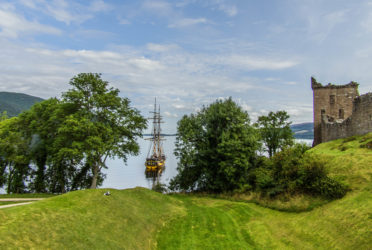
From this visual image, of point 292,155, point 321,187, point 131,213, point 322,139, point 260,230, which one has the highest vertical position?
point 322,139

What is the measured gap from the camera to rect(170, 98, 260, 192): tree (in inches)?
951

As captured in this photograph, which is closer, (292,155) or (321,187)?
(321,187)

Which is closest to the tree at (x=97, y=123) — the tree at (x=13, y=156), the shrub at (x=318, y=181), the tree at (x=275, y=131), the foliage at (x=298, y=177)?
the tree at (x=13, y=156)

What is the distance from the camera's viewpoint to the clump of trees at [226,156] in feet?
70.7

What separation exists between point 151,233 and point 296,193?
12213mm

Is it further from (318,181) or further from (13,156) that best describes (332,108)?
(13,156)

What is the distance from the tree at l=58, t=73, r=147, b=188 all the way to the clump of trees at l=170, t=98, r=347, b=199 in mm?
5863

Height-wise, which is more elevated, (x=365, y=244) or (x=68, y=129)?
(x=68, y=129)

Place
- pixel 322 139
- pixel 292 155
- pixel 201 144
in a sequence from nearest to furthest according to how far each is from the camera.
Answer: pixel 292 155, pixel 201 144, pixel 322 139

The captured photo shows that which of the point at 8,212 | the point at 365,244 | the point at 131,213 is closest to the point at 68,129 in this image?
the point at 131,213

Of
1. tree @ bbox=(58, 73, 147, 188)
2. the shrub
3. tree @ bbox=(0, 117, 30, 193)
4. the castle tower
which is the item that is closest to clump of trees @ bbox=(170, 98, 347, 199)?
the shrub

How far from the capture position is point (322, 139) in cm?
2802

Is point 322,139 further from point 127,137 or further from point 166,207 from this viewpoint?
point 127,137

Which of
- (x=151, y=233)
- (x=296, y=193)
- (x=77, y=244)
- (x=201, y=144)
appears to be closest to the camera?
(x=77, y=244)
